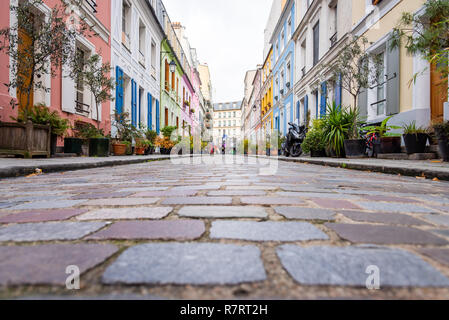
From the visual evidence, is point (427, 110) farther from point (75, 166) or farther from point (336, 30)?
point (75, 166)

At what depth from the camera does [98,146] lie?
8.30 metres

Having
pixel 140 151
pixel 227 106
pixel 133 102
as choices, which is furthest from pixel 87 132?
pixel 227 106

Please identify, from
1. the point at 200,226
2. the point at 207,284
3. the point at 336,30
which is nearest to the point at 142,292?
the point at 207,284

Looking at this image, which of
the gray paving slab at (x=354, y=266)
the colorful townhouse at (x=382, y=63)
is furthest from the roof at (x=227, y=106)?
the gray paving slab at (x=354, y=266)

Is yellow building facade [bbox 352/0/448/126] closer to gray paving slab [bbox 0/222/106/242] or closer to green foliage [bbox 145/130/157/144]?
gray paving slab [bbox 0/222/106/242]

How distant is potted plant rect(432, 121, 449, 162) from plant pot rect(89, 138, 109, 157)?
798 cm

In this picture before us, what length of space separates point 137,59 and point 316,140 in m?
9.67

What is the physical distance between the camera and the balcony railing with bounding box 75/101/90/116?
357 inches

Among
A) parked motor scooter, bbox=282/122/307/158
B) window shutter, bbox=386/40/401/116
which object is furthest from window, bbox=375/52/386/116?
parked motor scooter, bbox=282/122/307/158

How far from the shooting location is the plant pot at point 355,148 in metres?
7.59

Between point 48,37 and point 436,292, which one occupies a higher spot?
point 48,37

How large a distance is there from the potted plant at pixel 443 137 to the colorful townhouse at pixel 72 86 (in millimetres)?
8303

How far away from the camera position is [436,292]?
646 millimetres

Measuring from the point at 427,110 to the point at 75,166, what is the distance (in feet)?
24.7
